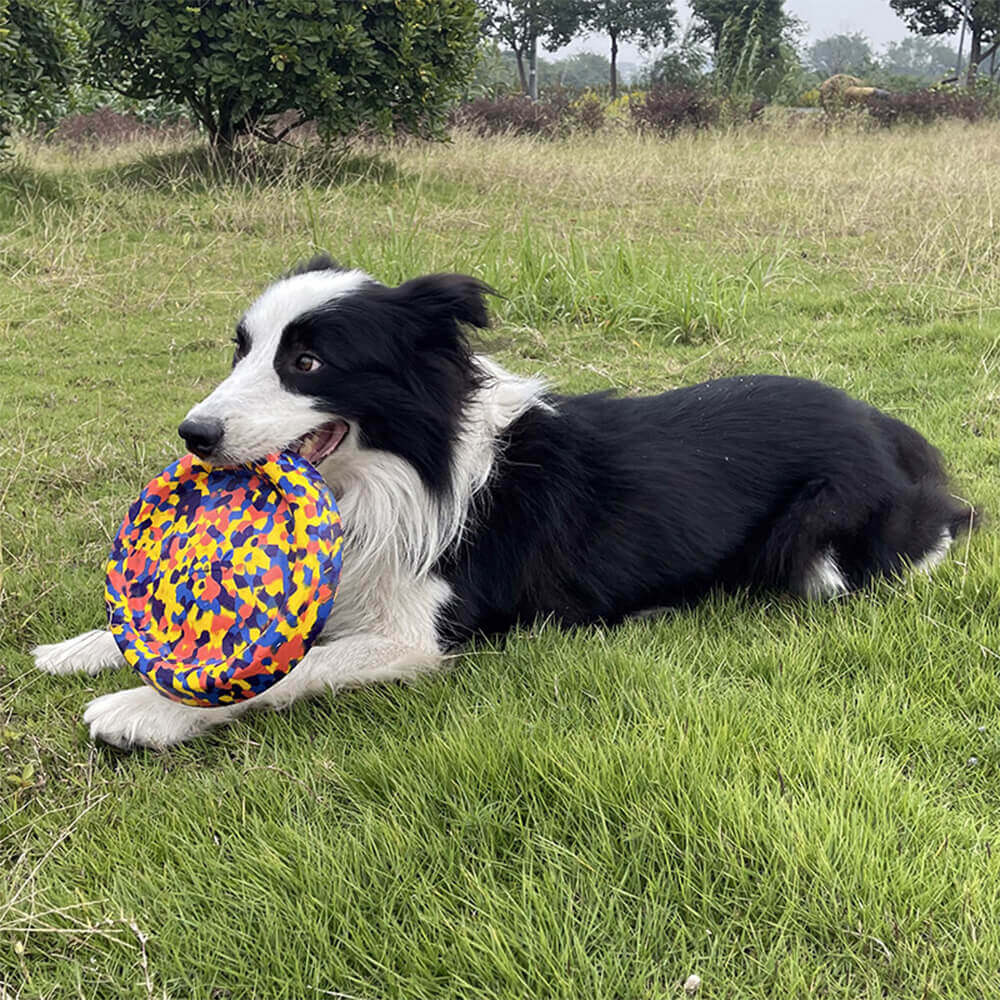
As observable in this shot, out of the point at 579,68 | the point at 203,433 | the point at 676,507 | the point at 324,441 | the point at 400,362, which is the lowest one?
the point at 676,507

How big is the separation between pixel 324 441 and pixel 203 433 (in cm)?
42

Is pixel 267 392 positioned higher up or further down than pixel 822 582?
higher up

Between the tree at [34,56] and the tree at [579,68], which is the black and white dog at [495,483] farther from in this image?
the tree at [579,68]

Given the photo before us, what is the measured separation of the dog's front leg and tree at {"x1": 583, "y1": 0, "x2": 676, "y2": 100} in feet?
145

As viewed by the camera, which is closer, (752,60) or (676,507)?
(676,507)

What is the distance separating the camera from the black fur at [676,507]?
289 centimetres

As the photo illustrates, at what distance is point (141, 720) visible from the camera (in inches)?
93.4

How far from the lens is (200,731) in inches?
96.0

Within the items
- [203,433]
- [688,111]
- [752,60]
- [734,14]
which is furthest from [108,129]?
[203,433]

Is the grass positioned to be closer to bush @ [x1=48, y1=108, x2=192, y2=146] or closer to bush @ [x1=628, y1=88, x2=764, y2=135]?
bush @ [x1=48, y1=108, x2=192, y2=146]

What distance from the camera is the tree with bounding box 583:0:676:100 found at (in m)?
42.6

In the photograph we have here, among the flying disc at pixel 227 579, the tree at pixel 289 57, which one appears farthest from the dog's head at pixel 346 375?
the tree at pixel 289 57

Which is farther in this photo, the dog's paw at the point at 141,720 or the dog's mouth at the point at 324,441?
the dog's mouth at the point at 324,441

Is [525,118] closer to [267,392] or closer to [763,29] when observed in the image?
[763,29]
